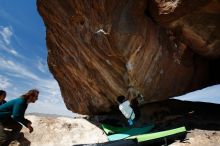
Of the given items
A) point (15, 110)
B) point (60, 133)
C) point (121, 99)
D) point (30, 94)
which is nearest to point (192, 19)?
point (121, 99)

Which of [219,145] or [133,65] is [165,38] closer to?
[133,65]

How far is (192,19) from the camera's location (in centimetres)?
1170

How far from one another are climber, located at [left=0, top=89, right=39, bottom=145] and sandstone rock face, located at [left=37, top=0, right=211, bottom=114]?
3.32 meters

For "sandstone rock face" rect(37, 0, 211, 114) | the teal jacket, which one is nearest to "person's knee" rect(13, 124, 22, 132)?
the teal jacket

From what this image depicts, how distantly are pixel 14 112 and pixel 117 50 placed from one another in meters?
4.32

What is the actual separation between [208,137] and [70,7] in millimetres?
6960

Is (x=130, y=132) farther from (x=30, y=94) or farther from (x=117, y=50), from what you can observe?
(x=30, y=94)

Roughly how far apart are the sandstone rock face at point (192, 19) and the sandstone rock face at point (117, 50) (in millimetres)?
119

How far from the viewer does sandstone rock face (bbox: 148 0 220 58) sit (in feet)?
36.9

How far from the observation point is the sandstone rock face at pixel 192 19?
11.2 meters

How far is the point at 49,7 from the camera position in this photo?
1290 cm

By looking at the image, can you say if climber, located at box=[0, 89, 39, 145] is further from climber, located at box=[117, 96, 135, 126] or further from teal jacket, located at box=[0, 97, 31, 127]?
climber, located at box=[117, 96, 135, 126]

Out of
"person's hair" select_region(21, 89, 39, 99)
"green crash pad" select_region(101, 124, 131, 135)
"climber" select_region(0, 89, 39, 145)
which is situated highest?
"person's hair" select_region(21, 89, 39, 99)

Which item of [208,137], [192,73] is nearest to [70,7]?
[192,73]
